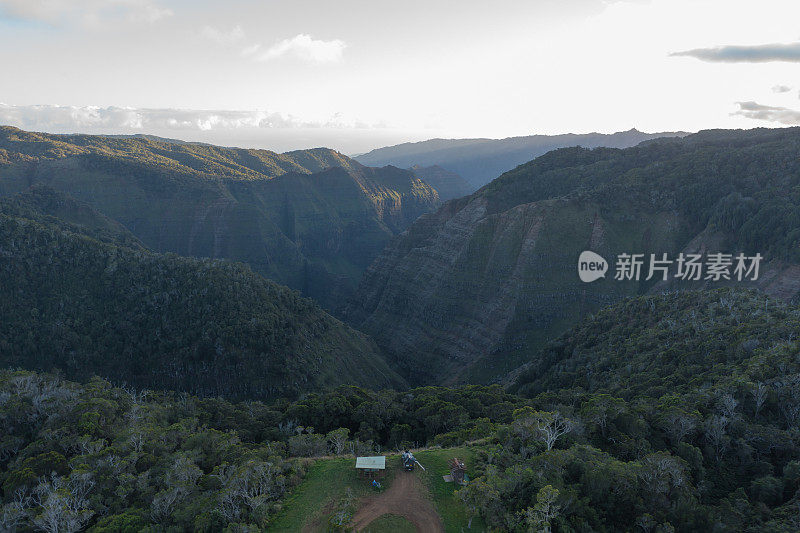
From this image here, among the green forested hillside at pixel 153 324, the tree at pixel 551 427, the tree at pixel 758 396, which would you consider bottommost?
the green forested hillside at pixel 153 324

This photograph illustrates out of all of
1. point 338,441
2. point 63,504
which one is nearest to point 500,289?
point 338,441

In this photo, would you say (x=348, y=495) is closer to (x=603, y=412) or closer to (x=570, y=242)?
(x=603, y=412)

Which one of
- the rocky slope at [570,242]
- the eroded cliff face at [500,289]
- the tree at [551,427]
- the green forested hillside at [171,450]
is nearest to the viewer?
the green forested hillside at [171,450]

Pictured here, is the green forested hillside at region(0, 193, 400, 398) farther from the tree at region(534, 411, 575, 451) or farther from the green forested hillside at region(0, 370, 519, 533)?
the tree at region(534, 411, 575, 451)

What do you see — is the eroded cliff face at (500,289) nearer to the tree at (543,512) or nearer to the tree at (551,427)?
the tree at (551,427)

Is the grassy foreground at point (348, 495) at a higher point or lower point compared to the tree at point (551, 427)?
lower

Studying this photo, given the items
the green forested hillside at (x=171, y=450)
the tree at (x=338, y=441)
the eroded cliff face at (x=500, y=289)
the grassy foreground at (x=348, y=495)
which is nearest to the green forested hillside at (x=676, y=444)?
the grassy foreground at (x=348, y=495)

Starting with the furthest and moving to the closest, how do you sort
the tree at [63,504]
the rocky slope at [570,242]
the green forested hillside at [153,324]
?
the rocky slope at [570,242]
the green forested hillside at [153,324]
the tree at [63,504]
